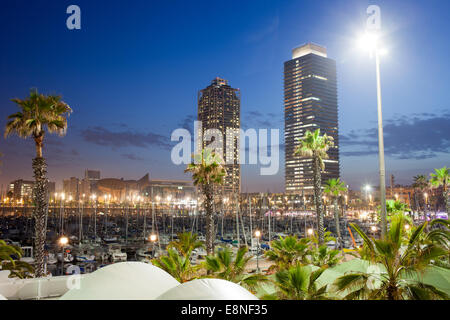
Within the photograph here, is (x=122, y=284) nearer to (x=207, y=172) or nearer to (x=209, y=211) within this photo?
(x=209, y=211)

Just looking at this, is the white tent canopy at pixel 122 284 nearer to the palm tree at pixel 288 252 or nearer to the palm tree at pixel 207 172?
the palm tree at pixel 288 252

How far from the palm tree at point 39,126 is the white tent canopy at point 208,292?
14.5 metres

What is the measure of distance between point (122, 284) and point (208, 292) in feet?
11.4

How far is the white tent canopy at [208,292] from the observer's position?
5320mm

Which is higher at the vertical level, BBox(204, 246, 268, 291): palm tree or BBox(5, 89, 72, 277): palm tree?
BBox(5, 89, 72, 277): palm tree

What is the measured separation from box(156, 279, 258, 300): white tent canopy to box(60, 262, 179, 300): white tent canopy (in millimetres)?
2432

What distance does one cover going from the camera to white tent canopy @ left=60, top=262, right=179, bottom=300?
25.2 feet

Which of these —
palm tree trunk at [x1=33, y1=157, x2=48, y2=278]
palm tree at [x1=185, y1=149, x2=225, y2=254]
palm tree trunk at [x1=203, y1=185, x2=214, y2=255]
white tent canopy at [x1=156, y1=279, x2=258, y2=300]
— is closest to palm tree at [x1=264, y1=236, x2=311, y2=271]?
palm tree trunk at [x1=203, y1=185, x2=214, y2=255]

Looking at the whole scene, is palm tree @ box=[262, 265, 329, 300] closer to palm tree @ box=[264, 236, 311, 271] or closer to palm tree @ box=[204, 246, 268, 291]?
palm tree @ box=[204, 246, 268, 291]

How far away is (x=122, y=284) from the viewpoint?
7.87 meters

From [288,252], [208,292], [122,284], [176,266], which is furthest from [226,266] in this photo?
[208,292]

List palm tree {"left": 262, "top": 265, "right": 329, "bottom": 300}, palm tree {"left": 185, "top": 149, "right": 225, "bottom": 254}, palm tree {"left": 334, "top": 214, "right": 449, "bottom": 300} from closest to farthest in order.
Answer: palm tree {"left": 334, "top": 214, "right": 449, "bottom": 300}, palm tree {"left": 262, "top": 265, "right": 329, "bottom": 300}, palm tree {"left": 185, "top": 149, "right": 225, "bottom": 254}

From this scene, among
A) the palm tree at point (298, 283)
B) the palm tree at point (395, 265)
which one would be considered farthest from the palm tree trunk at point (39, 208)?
the palm tree at point (395, 265)
